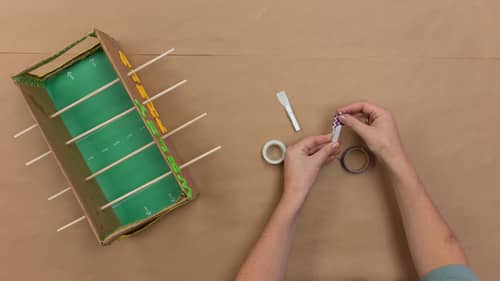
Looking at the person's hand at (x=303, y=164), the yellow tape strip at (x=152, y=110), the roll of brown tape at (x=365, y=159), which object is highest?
the yellow tape strip at (x=152, y=110)

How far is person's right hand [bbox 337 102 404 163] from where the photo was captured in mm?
957

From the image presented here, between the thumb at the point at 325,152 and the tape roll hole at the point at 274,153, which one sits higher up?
the tape roll hole at the point at 274,153

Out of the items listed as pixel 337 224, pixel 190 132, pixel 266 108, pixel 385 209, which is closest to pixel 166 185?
pixel 190 132

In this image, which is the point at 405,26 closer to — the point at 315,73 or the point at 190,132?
the point at 315,73

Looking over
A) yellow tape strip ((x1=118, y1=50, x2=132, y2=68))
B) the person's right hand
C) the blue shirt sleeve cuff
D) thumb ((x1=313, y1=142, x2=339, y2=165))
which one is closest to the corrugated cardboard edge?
yellow tape strip ((x1=118, y1=50, x2=132, y2=68))

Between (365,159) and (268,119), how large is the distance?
25cm

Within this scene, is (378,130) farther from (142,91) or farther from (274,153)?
(142,91)

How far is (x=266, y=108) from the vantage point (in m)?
1.04

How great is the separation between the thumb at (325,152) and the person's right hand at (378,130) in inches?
2.3

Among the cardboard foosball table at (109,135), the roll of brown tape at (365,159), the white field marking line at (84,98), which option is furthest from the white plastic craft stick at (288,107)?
the white field marking line at (84,98)

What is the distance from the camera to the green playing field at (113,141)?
1.01 meters

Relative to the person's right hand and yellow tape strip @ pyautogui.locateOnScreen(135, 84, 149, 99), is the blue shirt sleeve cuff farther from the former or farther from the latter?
yellow tape strip @ pyautogui.locateOnScreen(135, 84, 149, 99)

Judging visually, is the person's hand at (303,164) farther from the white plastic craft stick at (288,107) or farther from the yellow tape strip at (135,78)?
the yellow tape strip at (135,78)

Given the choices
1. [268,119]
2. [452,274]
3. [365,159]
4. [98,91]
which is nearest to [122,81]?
[98,91]
